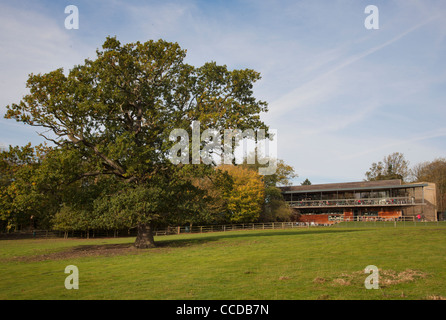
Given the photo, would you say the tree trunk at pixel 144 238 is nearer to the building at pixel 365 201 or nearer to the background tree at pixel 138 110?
the background tree at pixel 138 110

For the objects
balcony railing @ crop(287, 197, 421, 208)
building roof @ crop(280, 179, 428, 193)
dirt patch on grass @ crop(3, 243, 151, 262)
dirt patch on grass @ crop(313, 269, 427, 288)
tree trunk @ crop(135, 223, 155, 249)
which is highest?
building roof @ crop(280, 179, 428, 193)

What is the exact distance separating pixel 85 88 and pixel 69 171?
5.46 meters

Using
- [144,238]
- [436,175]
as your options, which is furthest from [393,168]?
[144,238]

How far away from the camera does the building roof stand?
2405 inches

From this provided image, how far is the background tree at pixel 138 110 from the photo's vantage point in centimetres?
2191

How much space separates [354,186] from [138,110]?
5613 centimetres

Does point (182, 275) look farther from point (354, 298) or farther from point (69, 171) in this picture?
point (69, 171)

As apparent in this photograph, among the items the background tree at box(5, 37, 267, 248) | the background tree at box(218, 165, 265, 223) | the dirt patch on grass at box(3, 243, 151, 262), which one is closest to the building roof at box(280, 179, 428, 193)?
the background tree at box(218, 165, 265, 223)

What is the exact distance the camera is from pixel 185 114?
25.3 meters

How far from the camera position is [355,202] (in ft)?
213

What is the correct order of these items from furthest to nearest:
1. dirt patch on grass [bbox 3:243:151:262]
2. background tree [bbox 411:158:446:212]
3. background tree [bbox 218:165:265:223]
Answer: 1. background tree [bbox 411:158:446:212]
2. background tree [bbox 218:165:265:223]
3. dirt patch on grass [bbox 3:243:151:262]

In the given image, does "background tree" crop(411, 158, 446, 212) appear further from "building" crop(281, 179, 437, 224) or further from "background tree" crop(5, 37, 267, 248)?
"background tree" crop(5, 37, 267, 248)

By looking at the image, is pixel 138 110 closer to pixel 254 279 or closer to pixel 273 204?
pixel 254 279
